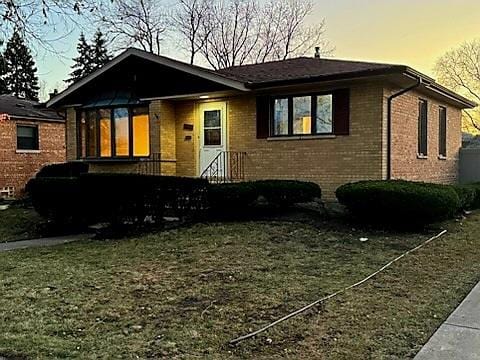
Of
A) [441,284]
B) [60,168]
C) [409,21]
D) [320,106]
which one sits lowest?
[441,284]

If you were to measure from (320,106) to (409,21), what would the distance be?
832 centimetres

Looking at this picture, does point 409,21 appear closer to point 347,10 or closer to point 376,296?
point 347,10

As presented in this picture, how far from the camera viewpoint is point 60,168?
18.3 metres

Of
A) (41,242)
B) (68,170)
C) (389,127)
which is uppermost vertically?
(389,127)

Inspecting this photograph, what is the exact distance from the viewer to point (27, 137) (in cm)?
2373

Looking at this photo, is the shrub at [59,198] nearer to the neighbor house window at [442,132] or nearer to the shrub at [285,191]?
the shrub at [285,191]

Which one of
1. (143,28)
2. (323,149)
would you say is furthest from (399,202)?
(143,28)

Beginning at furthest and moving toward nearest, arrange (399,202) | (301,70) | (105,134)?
(105,134) → (301,70) → (399,202)

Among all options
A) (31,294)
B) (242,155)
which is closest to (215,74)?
(242,155)

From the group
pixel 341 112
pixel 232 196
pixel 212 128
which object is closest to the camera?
pixel 232 196

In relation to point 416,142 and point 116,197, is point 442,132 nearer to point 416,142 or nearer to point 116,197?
point 416,142

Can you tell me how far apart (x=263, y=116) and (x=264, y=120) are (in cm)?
12

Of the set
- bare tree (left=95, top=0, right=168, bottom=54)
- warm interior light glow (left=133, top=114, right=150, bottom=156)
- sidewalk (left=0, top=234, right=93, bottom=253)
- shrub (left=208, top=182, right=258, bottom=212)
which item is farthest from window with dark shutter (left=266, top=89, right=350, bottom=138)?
bare tree (left=95, top=0, right=168, bottom=54)

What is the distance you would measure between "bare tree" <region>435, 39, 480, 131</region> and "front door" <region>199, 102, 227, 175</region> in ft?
91.5
